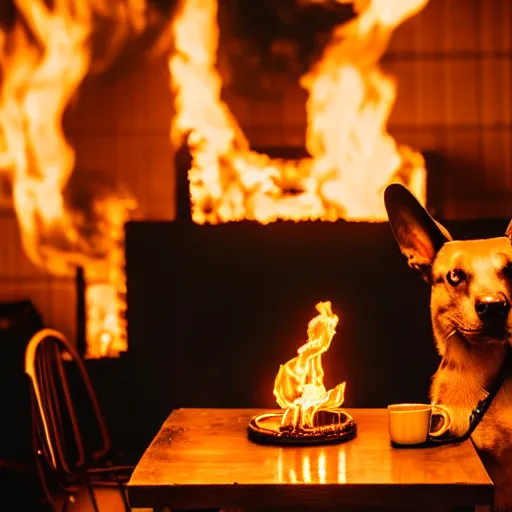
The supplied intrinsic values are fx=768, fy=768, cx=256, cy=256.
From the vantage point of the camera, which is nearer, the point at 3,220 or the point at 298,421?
the point at 298,421

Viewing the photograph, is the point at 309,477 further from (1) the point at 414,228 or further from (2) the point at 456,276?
(1) the point at 414,228

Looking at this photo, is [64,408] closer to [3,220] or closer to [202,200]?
[202,200]

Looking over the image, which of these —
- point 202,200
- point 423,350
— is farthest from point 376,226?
point 202,200

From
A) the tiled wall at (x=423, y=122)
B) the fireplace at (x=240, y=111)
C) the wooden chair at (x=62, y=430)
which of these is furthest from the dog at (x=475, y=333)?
the tiled wall at (x=423, y=122)

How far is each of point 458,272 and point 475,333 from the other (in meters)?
0.18

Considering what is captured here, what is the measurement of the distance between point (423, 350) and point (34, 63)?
12.5 ft

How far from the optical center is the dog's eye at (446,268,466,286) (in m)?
2.07

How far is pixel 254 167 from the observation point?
14.2 ft

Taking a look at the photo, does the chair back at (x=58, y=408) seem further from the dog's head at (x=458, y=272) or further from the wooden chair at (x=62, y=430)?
the dog's head at (x=458, y=272)

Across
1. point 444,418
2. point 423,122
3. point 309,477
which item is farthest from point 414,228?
point 423,122

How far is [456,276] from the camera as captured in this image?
208cm

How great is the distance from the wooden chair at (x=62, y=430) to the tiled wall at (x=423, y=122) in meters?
2.05

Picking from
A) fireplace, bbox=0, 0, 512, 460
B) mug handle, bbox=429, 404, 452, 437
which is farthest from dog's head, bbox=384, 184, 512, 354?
fireplace, bbox=0, 0, 512, 460

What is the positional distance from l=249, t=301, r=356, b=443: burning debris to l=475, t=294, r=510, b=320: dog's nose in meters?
0.46
